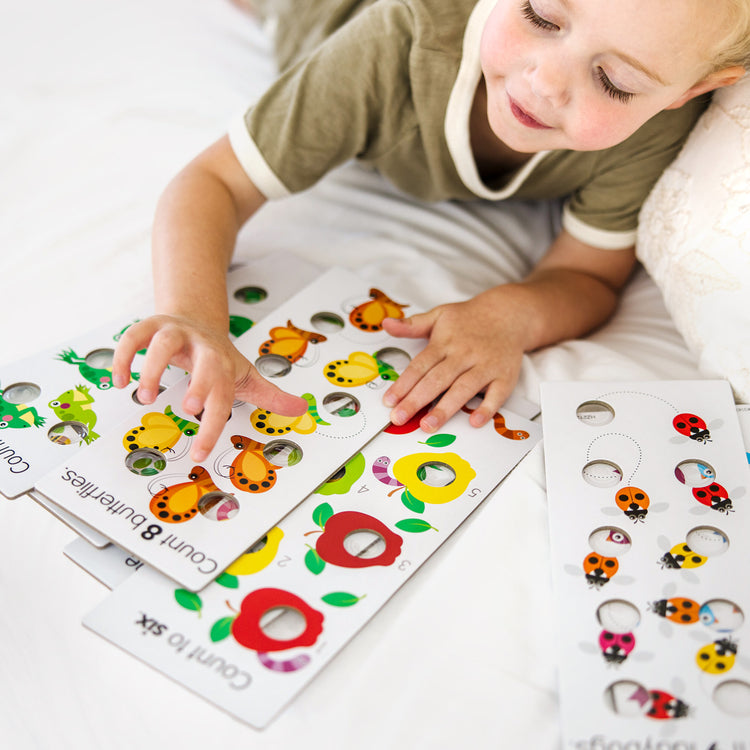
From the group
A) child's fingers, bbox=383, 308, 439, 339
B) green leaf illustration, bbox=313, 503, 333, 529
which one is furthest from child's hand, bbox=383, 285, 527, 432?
green leaf illustration, bbox=313, 503, 333, 529

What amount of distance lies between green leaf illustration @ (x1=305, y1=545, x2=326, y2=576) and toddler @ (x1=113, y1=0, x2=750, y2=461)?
10 centimetres

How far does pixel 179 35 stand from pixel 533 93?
702mm

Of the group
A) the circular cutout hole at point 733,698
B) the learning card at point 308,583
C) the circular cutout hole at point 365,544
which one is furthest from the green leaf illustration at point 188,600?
the circular cutout hole at point 733,698

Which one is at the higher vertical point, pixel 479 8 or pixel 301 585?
pixel 479 8

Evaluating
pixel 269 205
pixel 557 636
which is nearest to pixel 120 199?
pixel 269 205

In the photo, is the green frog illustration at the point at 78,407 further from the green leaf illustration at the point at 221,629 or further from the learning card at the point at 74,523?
the green leaf illustration at the point at 221,629

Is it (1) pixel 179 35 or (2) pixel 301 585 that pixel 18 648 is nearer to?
(2) pixel 301 585

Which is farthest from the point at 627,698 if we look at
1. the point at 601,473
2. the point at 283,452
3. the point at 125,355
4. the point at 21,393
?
the point at 21,393

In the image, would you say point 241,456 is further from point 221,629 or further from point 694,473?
point 694,473

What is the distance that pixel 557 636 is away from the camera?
0.48 metres

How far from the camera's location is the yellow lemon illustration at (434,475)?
0.57m

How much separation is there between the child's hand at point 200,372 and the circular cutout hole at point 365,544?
0.11m

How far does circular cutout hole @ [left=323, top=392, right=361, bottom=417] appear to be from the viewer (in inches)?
24.6

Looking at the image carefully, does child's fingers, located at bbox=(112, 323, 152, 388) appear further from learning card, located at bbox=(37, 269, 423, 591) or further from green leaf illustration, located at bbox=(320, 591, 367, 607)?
green leaf illustration, located at bbox=(320, 591, 367, 607)
